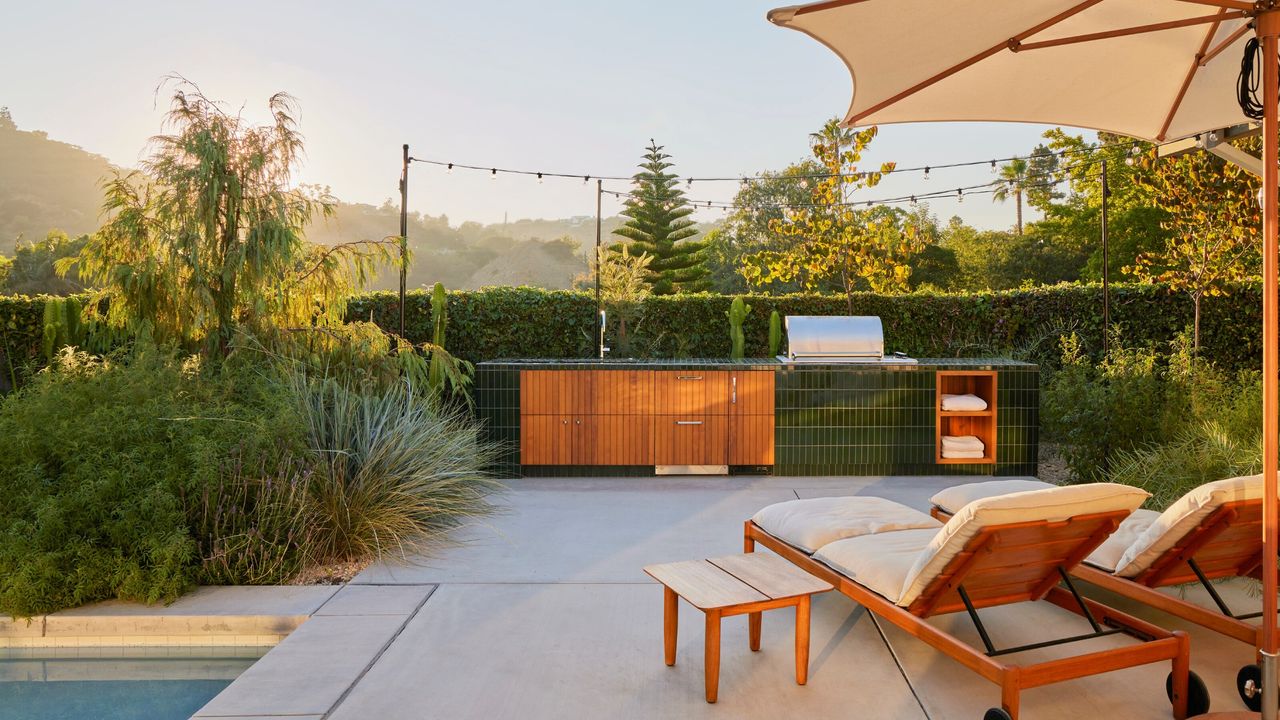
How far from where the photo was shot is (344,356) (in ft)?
21.9

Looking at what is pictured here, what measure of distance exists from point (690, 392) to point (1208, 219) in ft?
20.8

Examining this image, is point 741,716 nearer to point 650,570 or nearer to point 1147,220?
point 650,570

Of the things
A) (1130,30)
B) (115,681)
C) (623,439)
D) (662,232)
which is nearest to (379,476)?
(115,681)

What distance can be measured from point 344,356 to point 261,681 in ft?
13.5

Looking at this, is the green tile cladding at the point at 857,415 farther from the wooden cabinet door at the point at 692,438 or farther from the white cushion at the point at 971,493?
the white cushion at the point at 971,493

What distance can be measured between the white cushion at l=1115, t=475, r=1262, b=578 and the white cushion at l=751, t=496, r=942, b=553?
2.73ft

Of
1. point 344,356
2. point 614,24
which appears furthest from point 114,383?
point 614,24

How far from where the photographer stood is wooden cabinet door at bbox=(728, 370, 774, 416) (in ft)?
22.6

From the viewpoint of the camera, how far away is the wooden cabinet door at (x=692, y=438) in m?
6.89

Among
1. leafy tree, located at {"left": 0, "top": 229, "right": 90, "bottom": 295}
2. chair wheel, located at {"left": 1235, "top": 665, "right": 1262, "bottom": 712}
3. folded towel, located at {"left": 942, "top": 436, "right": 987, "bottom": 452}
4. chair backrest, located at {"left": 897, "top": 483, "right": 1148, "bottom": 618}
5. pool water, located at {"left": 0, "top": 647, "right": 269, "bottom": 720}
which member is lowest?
pool water, located at {"left": 0, "top": 647, "right": 269, "bottom": 720}

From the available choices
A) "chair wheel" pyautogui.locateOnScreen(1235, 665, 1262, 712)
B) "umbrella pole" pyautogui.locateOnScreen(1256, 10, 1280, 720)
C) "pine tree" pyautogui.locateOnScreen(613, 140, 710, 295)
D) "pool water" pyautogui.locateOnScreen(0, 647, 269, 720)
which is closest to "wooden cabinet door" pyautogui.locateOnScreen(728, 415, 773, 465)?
"pool water" pyautogui.locateOnScreen(0, 647, 269, 720)

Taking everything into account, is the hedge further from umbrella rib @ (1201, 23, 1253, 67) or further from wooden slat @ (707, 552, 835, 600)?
wooden slat @ (707, 552, 835, 600)

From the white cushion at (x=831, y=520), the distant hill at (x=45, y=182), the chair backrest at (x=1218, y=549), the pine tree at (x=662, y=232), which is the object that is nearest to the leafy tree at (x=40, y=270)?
the distant hill at (x=45, y=182)

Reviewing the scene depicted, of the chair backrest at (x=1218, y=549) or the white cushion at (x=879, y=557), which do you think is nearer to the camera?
the chair backrest at (x=1218, y=549)
